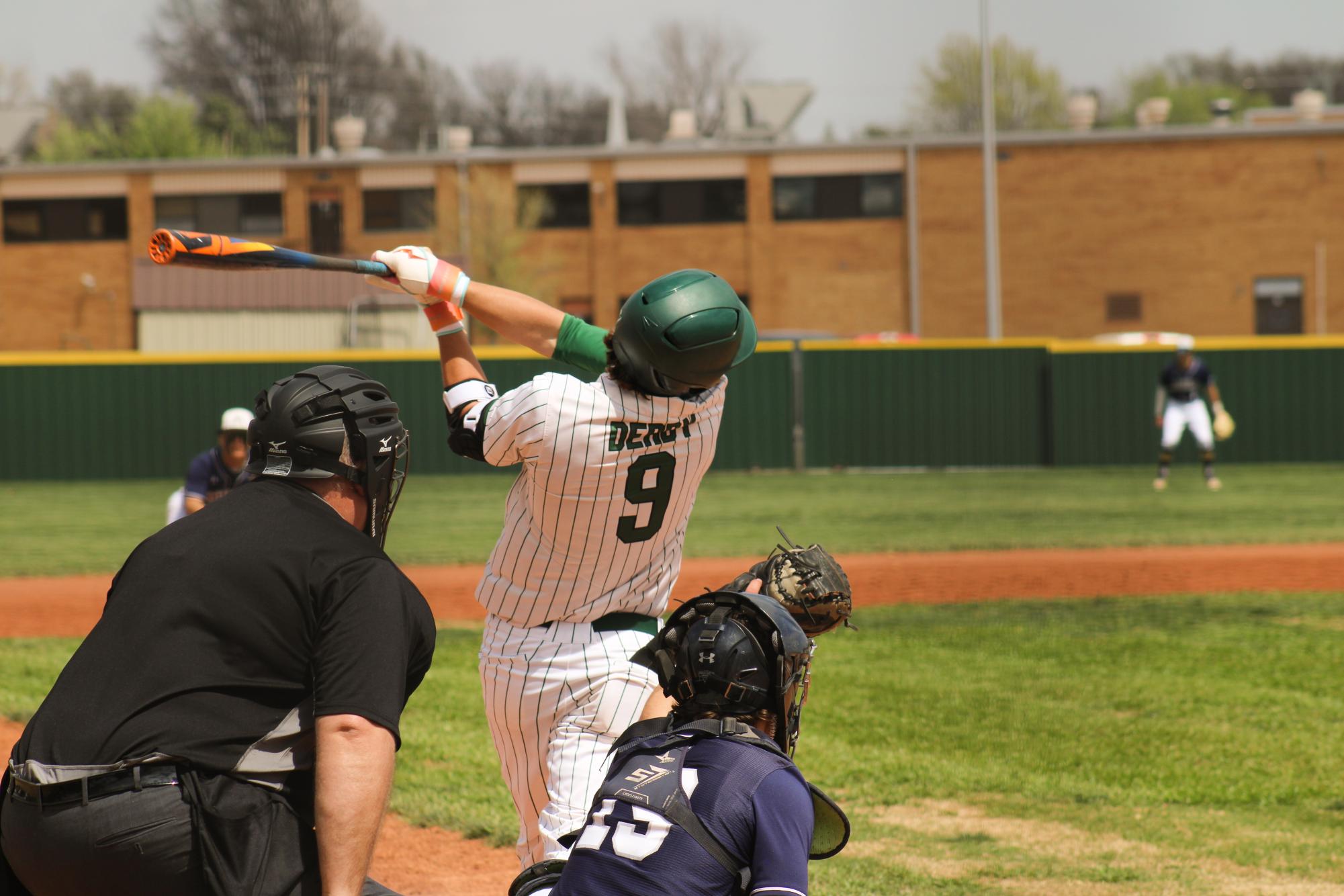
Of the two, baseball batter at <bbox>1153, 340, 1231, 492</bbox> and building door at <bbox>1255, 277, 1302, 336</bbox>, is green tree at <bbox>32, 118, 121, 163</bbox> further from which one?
baseball batter at <bbox>1153, 340, 1231, 492</bbox>

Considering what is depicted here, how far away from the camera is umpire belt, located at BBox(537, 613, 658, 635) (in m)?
3.41

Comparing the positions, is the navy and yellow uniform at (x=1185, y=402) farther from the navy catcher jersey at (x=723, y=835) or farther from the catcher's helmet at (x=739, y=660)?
the navy catcher jersey at (x=723, y=835)

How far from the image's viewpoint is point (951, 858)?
538 cm

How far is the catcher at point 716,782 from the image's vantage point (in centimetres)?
242

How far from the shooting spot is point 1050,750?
7.04 metres

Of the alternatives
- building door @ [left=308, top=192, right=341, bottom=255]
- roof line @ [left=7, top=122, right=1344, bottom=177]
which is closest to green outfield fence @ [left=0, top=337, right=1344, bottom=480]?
roof line @ [left=7, top=122, right=1344, bottom=177]

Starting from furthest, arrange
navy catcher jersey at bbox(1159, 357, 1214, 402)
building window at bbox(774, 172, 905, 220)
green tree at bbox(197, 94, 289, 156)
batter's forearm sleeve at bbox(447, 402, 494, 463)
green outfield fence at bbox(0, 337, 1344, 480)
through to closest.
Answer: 1. green tree at bbox(197, 94, 289, 156)
2. building window at bbox(774, 172, 905, 220)
3. green outfield fence at bbox(0, 337, 1344, 480)
4. navy catcher jersey at bbox(1159, 357, 1214, 402)
5. batter's forearm sleeve at bbox(447, 402, 494, 463)

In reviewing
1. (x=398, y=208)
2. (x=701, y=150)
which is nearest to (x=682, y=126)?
(x=701, y=150)

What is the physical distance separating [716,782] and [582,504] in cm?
99

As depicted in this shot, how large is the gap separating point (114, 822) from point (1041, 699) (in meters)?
6.56

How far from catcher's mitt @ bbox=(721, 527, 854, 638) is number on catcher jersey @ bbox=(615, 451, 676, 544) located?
272mm

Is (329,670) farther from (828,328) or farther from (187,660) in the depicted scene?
(828,328)

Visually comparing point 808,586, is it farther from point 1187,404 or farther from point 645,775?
point 1187,404

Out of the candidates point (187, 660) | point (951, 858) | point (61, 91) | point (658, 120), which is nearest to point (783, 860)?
point (187, 660)
